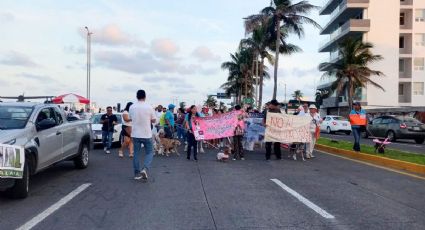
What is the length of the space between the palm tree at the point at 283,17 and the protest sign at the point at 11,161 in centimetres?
3675

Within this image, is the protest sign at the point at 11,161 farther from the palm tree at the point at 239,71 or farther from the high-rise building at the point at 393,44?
the palm tree at the point at 239,71

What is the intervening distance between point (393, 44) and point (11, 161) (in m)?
56.2

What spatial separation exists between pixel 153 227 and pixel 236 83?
75408 millimetres

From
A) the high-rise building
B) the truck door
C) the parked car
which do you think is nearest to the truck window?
the truck door

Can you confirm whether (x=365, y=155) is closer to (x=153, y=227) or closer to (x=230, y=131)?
(x=230, y=131)

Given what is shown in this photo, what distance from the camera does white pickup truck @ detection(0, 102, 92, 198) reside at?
8.06 metres

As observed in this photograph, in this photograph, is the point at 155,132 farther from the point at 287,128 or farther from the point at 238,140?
the point at 287,128

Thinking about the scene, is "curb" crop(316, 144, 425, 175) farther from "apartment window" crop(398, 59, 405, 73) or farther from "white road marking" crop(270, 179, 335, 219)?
"apartment window" crop(398, 59, 405, 73)

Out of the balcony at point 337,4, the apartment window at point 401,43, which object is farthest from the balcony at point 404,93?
the balcony at point 337,4

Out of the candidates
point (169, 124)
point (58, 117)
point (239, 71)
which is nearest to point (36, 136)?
point (58, 117)

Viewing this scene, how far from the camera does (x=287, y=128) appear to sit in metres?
15.7

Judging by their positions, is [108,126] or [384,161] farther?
[108,126]

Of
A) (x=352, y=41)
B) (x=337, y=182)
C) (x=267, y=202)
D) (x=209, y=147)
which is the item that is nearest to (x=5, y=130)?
(x=267, y=202)

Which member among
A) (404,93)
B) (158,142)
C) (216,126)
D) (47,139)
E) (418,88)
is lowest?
(158,142)
